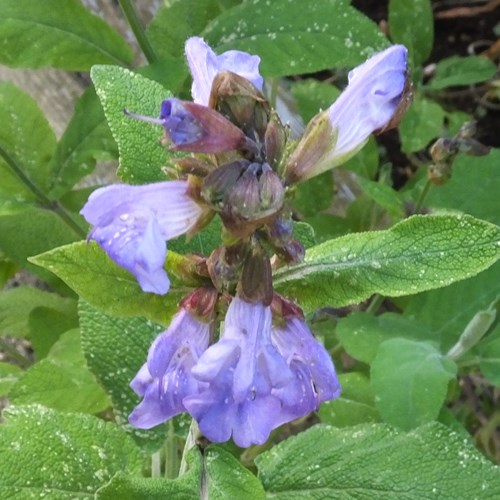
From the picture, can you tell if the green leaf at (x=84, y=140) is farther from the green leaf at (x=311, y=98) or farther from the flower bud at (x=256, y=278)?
the flower bud at (x=256, y=278)

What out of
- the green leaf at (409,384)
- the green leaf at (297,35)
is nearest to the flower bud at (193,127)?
the green leaf at (409,384)

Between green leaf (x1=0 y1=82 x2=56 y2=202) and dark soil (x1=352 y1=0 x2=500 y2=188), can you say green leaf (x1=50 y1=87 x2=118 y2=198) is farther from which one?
dark soil (x1=352 y1=0 x2=500 y2=188)

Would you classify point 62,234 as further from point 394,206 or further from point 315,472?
point 315,472

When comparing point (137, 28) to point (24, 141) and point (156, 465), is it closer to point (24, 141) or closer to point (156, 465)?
point (24, 141)

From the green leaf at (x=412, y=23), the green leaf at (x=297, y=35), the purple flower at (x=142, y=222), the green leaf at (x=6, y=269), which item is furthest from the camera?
the green leaf at (x=412, y=23)

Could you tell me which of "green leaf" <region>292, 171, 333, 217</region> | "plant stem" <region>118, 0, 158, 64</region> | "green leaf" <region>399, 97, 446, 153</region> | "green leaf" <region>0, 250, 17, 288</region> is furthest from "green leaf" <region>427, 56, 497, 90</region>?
"green leaf" <region>0, 250, 17, 288</region>
